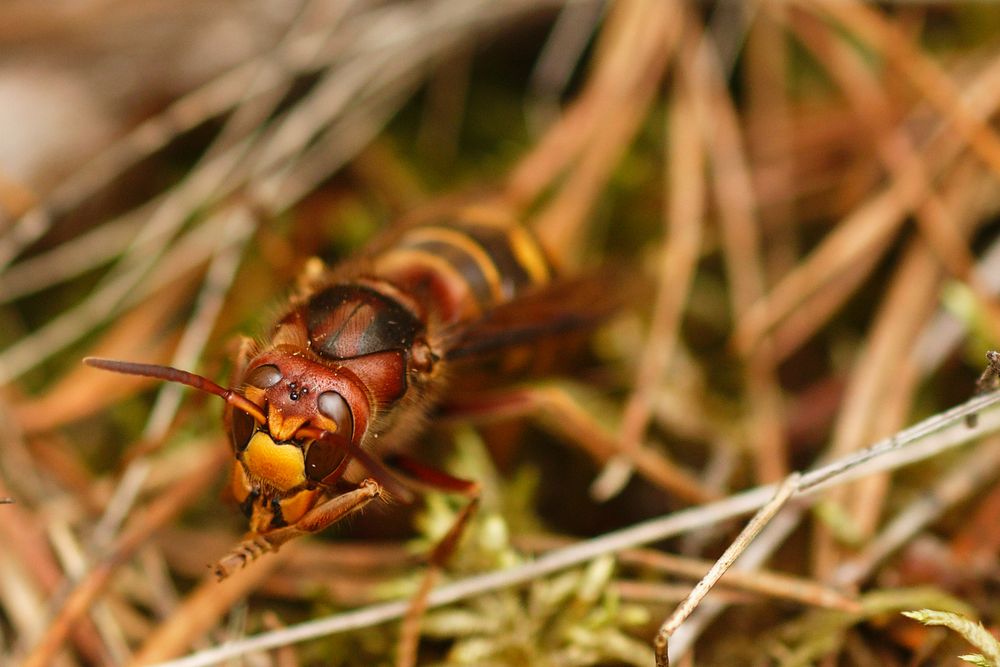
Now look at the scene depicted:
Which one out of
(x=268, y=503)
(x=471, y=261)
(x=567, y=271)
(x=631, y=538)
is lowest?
(x=268, y=503)

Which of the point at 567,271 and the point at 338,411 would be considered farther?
the point at 567,271

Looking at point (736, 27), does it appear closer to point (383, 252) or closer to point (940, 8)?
point (940, 8)

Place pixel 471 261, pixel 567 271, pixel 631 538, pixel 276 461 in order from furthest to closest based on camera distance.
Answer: pixel 567 271 → pixel 471 261 → pixel 631 538 → pixel 276 461

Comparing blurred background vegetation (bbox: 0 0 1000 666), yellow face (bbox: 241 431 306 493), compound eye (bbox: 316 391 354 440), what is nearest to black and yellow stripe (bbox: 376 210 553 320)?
blurred background vegetation (bbox: 0 0 1000 666)

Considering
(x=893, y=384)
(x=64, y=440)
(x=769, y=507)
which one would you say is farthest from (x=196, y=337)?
(x=893, y=384)

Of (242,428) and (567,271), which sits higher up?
(567,271)

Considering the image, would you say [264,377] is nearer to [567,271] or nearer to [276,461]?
[276,461]

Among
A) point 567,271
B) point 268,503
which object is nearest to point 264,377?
point 268,503

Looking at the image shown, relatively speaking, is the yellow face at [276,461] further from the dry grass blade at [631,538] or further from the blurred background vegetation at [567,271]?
the blurred background vegetation at [567,271]
